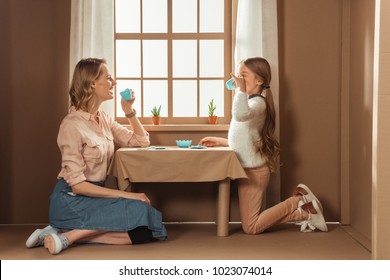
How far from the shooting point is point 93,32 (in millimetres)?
5508

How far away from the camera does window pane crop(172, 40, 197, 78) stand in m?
5.96

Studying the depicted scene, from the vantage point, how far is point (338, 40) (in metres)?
5.75

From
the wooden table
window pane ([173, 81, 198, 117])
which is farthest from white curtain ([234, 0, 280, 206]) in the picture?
the wooden table

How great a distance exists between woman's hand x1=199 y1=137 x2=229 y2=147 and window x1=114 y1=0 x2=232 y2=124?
453 millimetres

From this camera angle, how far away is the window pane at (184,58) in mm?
5957

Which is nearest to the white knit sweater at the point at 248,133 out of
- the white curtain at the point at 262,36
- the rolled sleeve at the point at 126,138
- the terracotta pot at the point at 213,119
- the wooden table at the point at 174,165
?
the wooden table at the point at 174,165

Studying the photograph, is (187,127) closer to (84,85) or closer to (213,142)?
(213,142)

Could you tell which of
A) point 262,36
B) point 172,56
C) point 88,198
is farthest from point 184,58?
point 88,198

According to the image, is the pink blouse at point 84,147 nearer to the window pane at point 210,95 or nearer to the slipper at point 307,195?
the window pane at point 210,95

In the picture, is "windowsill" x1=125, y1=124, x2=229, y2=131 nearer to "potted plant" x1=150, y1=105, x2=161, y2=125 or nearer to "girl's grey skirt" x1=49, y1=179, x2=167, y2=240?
"potted plant" x1=150, y1=105, x2=161, y2=125

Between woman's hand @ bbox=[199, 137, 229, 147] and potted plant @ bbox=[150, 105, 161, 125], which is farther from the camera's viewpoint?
potted plant @ bbox=[150, 105, 161, 125]

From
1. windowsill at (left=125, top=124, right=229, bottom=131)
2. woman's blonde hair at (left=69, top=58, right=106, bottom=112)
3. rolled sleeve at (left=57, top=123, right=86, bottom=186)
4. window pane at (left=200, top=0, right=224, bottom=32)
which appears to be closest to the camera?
rolled sleeve at (left=57, top=123, right=86, bottom=186)
